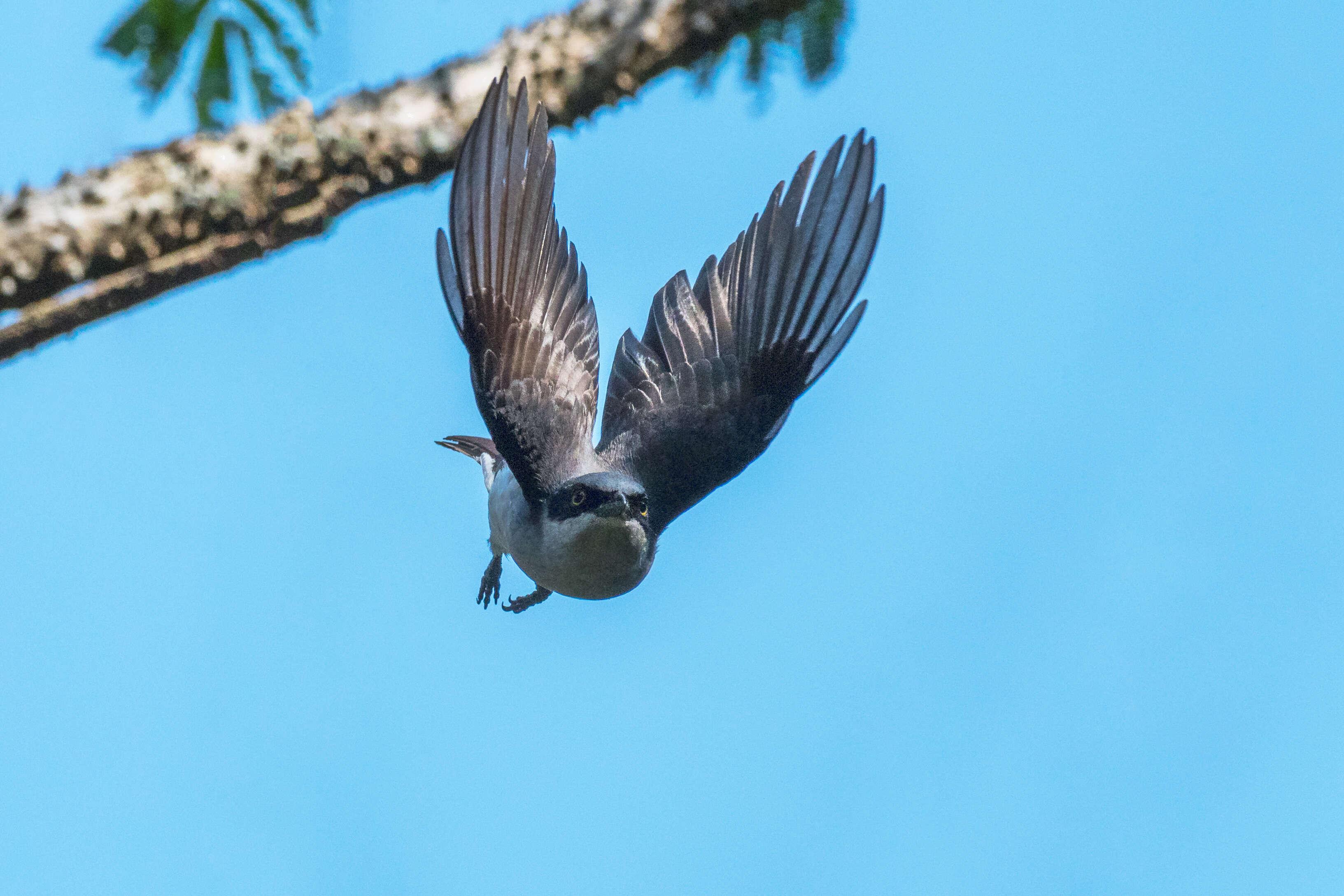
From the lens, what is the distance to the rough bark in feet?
7.23

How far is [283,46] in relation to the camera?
2.87 meters

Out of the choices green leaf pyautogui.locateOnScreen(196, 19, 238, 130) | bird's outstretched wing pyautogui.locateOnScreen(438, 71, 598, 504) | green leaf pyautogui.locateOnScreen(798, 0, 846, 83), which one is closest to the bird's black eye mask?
bird's outstretched wing pyautogui.locateOnScreen(438, 71, 598, 504)

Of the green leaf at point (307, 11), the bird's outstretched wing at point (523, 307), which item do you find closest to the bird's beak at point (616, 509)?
the bird's outstretched wing at point (523, 307)

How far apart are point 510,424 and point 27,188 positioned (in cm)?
317

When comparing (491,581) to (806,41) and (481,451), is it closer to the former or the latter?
(481,451)

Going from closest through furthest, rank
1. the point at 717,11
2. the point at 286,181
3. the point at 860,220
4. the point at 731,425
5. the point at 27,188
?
1. the point at 27,188
2. the point at 717,11
3. the point at 286,181
4. the point at 860,220
5. the point at 731,425

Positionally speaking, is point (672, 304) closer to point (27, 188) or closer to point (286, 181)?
point (286, 181)

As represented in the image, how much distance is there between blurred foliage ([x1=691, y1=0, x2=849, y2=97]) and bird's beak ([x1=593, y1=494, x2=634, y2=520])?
2.99m

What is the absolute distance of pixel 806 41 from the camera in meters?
2.34

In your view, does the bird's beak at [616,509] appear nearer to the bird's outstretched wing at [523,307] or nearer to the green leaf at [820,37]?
the bird's outstretched wing at [523,307]

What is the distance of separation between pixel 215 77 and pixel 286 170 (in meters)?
0.59

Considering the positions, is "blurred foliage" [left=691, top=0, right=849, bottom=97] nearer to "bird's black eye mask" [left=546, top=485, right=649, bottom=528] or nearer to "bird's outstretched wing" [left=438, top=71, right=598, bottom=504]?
"bird's outstretched wing" [left=438, top=71, right=598, bottom=504]

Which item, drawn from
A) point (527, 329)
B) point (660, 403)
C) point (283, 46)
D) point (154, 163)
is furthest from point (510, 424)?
point (154, 163)

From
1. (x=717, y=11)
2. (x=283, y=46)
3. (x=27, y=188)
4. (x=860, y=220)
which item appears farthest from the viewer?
(x=860, y=220)
